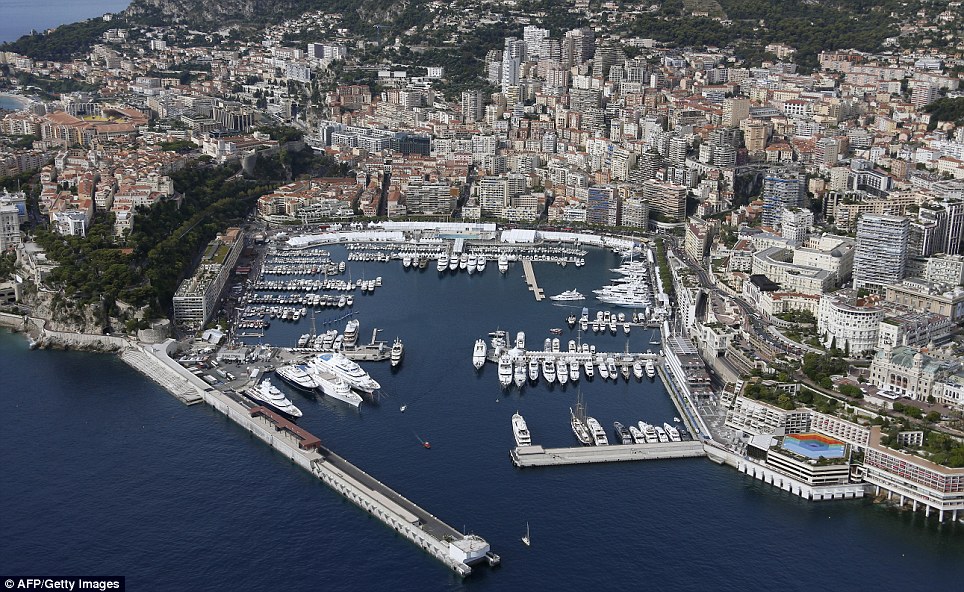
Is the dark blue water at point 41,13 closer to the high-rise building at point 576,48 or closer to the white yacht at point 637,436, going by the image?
the high-rise building at point 576,48

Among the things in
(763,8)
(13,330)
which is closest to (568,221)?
(13,330)

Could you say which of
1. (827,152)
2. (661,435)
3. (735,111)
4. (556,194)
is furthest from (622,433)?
(735,111)

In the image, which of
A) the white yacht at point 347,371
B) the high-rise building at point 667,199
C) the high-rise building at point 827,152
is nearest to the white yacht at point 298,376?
the white yacht at point 347,371

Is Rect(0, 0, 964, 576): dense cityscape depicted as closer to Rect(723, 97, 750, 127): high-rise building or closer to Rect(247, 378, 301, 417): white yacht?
Rect(723, 97, 750, 127): high-rise building

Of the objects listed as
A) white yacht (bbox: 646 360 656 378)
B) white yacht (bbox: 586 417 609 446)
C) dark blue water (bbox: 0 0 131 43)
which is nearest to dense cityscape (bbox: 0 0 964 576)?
white yacht (bbox: 646 360 656 378)

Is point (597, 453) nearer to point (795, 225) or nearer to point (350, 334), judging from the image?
point (350, 334)

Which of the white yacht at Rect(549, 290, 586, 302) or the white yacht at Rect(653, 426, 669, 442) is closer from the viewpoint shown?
the white yacht at Rect(653, 426, 669, 442)
